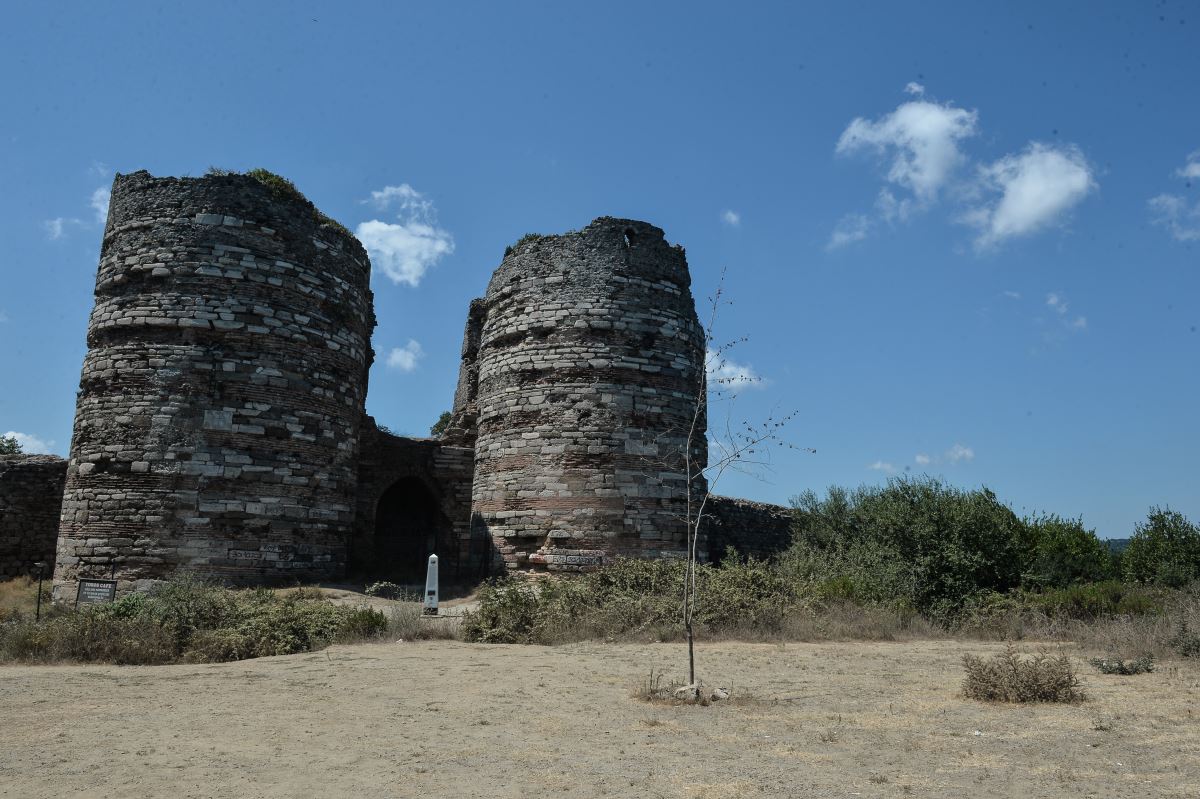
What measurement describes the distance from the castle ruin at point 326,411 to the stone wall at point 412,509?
50 millimetres

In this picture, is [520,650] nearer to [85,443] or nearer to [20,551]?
[85,443]

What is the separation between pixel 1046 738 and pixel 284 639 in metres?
8.71

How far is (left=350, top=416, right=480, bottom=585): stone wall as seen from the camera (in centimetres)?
1708

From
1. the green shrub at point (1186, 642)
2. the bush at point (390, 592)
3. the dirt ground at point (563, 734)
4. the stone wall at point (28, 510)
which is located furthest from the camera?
the stone wall at point (28, 510)

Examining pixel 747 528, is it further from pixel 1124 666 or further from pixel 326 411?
pixel 1124 666

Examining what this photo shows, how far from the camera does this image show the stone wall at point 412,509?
17.1 m

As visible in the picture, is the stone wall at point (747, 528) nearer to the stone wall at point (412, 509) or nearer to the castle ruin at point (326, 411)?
the castle ruin at point (326, 411)

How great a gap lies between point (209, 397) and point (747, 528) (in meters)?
13.8

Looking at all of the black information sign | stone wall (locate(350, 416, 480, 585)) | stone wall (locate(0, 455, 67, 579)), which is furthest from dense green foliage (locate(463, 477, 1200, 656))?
stone wall (locate(0, 455, 67, 579))

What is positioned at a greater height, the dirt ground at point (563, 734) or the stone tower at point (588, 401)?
the stone tower at point (588, 401)

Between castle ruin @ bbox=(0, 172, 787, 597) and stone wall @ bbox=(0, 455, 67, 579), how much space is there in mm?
2503

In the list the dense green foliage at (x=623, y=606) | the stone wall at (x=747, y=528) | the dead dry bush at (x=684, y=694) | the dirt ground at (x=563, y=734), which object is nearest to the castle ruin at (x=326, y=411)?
the dense green foliage at (x=623, y=606)

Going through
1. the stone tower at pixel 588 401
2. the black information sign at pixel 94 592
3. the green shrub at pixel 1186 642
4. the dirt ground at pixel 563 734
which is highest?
the stone tower at pixel 588 401

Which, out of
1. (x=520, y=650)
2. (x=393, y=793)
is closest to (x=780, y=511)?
(x=520, y=650)
